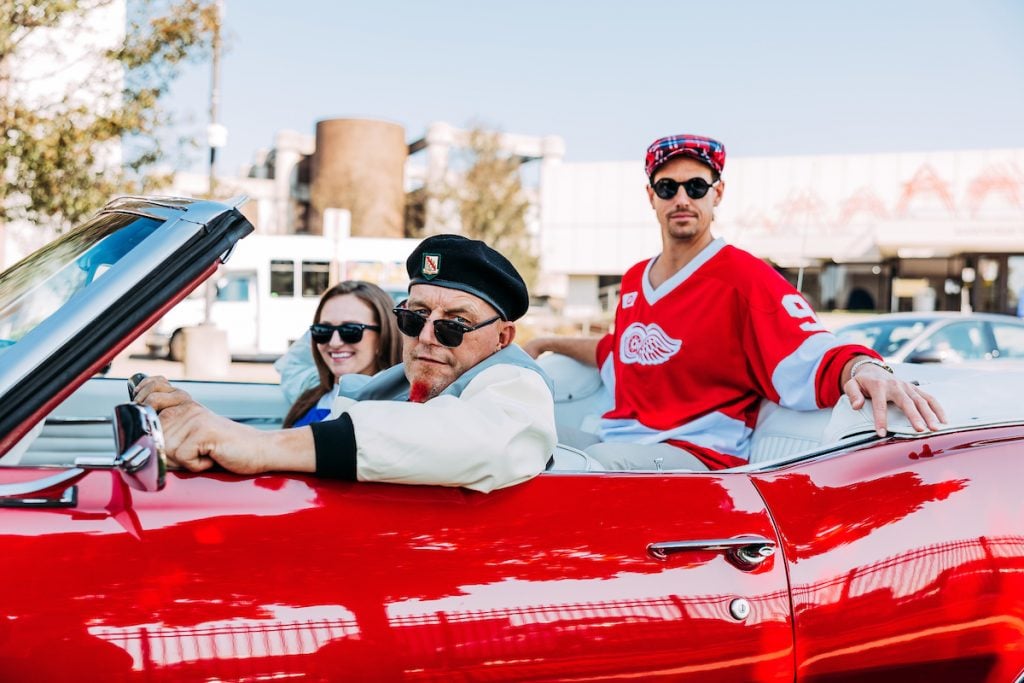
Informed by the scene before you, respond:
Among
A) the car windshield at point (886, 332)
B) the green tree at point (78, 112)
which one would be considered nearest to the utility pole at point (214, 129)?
the green tree at point (78, 112)

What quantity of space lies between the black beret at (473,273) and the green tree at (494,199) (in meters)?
30.2

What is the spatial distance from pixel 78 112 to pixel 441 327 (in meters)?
6.26

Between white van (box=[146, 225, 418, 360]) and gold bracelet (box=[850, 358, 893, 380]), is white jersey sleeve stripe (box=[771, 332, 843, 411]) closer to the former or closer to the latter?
gold bracelet (box=[850, 358, 893, 380])

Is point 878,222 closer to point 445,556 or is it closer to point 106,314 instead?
point 445,556

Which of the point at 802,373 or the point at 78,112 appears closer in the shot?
the point at 802,373

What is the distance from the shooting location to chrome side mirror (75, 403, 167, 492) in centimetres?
120

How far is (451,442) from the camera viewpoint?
146cm

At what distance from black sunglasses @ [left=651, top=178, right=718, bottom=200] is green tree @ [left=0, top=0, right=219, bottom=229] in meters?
5.53

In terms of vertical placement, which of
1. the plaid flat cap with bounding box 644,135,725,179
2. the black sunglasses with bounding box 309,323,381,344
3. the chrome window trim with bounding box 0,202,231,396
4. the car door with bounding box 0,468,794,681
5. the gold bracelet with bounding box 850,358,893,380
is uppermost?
the plaid flat cap with bounding box 644,135,725,179

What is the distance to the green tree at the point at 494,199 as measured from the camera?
107 ft

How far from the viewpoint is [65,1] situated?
21.1 feet

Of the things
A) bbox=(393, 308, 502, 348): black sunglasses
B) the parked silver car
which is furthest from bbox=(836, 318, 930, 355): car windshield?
bbox=(393, 308, 502, 348): black sunglasses

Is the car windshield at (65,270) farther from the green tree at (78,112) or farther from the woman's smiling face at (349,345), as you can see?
the green tree at (78,112)

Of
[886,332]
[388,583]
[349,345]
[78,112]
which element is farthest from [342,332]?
[886,332]
